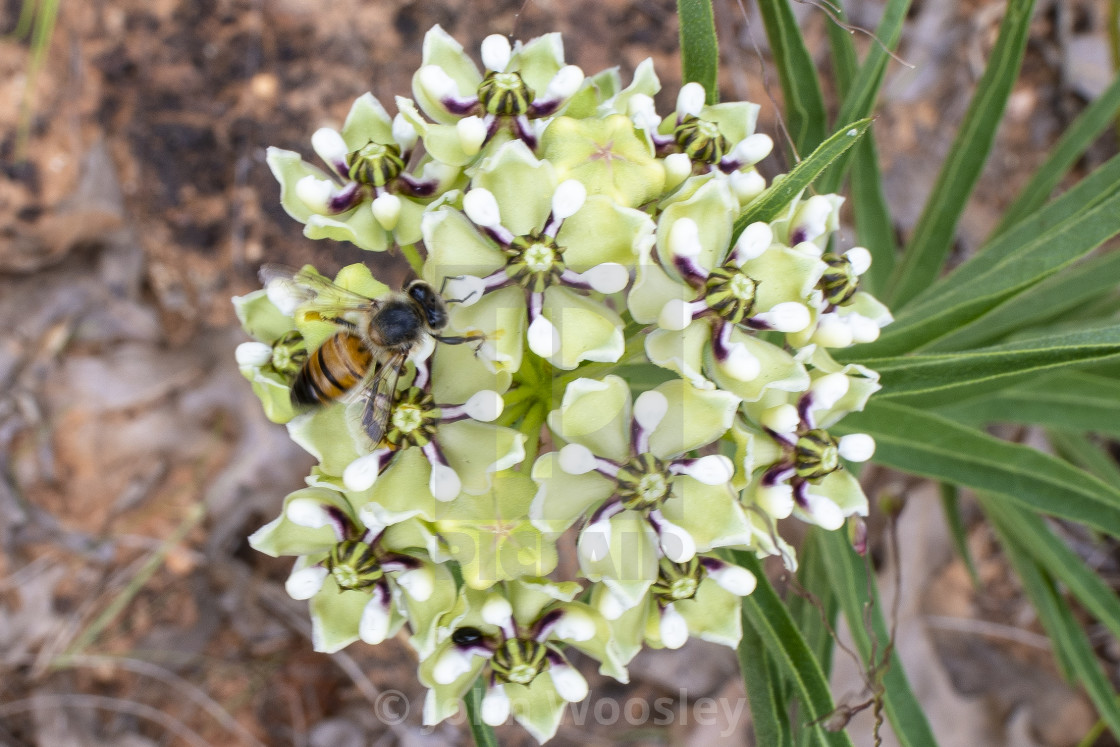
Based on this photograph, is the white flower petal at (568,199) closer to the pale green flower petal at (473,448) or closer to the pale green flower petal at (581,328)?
the pale green flower petal at (581,328)

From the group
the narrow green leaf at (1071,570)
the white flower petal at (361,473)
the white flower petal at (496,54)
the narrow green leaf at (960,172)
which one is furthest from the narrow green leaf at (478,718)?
the narrow green leaf at (1071,570)

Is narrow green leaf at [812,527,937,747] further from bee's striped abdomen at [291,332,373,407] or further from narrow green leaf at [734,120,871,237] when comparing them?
bee's striped abdomen at [291,332,373,407]

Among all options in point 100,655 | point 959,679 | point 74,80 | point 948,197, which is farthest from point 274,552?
point 959,679

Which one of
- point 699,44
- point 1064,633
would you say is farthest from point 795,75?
point 1064,633

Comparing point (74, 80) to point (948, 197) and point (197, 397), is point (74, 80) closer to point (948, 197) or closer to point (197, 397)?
point (197, 397)

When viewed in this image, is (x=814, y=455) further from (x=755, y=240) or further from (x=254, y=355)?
(x=254, y=355)
